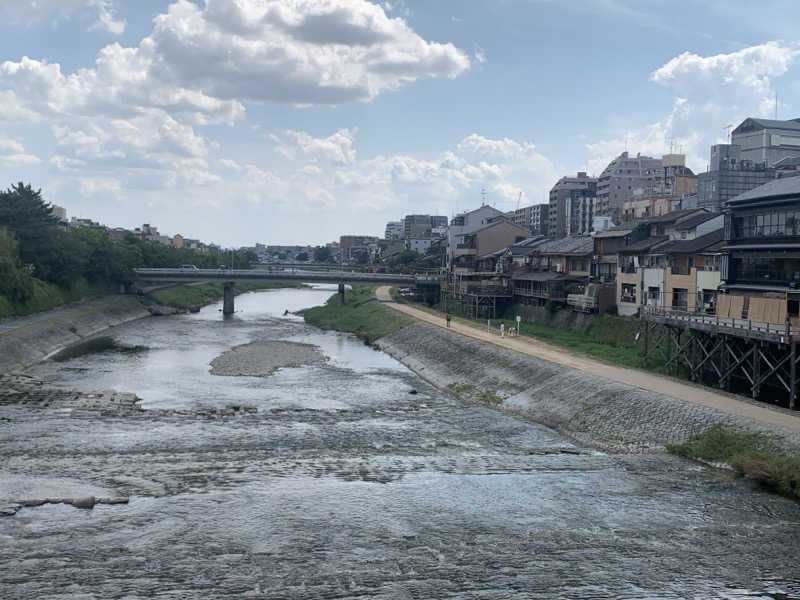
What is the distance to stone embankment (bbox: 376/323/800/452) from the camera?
2458 cm

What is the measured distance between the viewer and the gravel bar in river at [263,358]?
142ft

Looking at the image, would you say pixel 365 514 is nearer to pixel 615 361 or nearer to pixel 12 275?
pixel 615 361

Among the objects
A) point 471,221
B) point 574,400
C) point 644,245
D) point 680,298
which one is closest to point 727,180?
point 644,245

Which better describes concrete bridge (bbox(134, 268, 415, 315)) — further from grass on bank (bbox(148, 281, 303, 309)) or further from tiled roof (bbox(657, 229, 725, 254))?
tiled roof (bbox(657, 229, 725, 254))

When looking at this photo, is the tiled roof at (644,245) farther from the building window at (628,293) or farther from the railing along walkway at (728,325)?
the railing along walkway at (728,325)

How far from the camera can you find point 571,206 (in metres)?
126

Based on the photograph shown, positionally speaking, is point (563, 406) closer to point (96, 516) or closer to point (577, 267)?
point (96, 516)

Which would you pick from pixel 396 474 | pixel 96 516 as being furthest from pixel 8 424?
pixel 396 474

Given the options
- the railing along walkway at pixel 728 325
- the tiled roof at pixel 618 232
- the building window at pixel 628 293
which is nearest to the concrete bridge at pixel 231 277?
the tiled roof at pixel 618 232

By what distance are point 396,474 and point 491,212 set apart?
243 feet

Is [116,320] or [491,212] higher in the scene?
[491,212]

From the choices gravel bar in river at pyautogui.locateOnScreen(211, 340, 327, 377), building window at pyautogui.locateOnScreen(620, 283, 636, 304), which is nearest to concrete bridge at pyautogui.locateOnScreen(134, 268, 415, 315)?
gravel bar in river at pyautogui.locateOnScreen(211, 340, 327, 377)

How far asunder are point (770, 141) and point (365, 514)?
8408 cm

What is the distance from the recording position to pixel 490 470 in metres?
22.7
